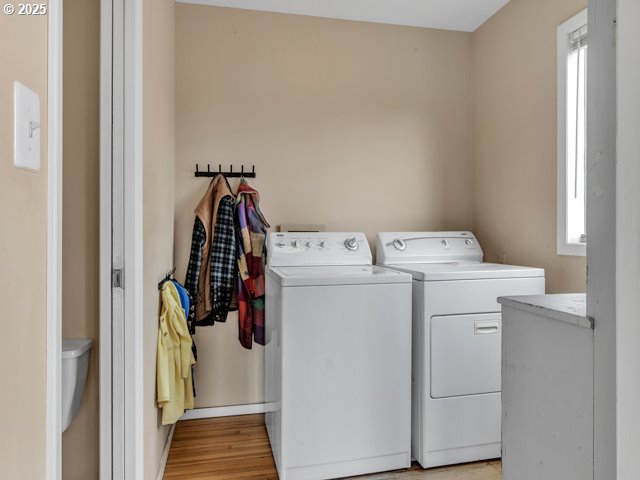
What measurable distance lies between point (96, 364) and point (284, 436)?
34.4 inches

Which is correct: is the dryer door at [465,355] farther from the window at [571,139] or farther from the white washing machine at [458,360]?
the window at [571,139]

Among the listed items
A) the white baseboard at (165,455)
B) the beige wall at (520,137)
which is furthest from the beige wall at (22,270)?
the beige wall at (520,137)

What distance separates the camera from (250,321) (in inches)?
98.4

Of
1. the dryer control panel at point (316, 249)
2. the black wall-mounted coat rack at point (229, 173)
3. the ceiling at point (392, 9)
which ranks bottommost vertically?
the dryer control panel at point (316, 249)

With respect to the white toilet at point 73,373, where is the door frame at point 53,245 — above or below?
above

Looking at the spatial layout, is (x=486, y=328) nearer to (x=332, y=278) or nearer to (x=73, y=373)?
(x=332, y=278)

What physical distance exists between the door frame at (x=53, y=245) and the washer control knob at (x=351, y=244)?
1890 millimetres

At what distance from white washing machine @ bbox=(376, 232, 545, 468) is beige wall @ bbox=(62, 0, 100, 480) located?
1373 mm

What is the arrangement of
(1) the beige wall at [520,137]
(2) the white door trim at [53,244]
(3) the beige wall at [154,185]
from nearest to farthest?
(2) the white door trim at [53,244]
(3) the beige wall at [154,185]
(1) the beige wall at [520,137]

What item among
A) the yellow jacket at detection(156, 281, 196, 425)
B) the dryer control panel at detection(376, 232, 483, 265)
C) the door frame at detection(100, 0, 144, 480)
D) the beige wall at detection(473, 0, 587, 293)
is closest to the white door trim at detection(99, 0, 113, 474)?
the door frame at detection(100, 0, 144, 480)

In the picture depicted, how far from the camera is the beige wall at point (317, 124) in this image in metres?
2.52

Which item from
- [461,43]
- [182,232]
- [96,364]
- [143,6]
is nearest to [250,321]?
[182,232]

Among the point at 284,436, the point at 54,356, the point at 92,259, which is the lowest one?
the point at 284,436

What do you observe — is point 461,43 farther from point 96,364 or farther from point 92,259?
point 96,364
